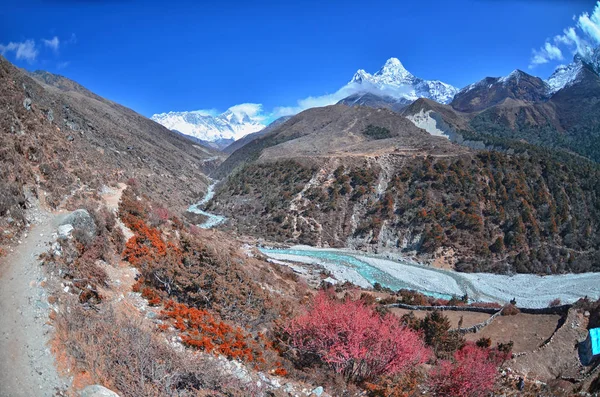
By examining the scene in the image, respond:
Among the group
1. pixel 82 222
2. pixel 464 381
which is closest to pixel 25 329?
pixel 82 222

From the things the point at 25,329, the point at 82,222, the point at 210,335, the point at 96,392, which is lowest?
the point at 210,335

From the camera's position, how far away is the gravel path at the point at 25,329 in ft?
21.6

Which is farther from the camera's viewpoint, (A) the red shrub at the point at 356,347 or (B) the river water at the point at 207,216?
(B) the river water at the point at 207,216

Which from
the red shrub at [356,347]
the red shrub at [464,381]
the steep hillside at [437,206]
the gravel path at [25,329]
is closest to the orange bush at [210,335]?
the red shrub at [356,347]

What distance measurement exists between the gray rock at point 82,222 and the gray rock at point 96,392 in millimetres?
8473

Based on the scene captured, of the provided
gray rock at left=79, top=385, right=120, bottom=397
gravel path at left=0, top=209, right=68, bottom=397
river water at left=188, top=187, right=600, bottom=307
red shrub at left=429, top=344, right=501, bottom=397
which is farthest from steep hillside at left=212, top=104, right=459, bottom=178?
gray rock at left=79, top=385, right=120, bottom=397

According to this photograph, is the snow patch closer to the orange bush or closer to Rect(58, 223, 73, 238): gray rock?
the orange bush

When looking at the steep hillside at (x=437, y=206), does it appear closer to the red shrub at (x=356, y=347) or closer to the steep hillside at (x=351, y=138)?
the steep hillside at (x=351, y=138)

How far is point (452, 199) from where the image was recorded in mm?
53812

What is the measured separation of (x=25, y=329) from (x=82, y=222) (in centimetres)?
716

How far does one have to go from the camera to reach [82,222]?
14.0m

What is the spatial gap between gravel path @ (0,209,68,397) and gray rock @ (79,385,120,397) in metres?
0.44

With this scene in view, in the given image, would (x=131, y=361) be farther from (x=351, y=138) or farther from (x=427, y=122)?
(x=427, y=122)

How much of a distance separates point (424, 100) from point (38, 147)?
18757cm
